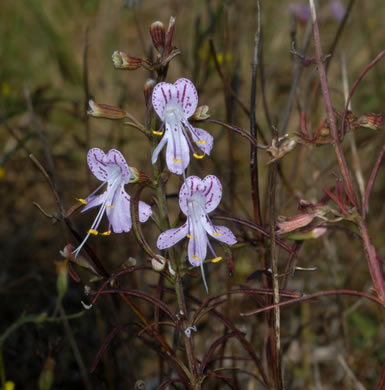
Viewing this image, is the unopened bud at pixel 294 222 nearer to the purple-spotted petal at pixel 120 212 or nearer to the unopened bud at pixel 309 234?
the unopened bud at pixel 309 234

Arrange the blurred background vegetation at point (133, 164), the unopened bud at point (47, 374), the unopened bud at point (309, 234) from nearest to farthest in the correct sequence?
the unopened bud at point (309, 234) → the unopened bud at point (47, 374) → the blurred background vegetation at point (133, 164)

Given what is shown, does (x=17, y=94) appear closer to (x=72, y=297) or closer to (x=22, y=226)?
(x=22, y=226)

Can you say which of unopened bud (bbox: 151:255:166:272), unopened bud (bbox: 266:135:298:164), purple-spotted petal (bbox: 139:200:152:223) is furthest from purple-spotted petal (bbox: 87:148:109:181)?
unopened bud (bbox: 266:135:298:164)

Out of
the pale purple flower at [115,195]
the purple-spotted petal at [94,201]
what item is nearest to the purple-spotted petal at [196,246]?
the pale purple flower at [115,195]

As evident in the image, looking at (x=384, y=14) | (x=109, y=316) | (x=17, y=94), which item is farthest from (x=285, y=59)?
(x=109, y=316)

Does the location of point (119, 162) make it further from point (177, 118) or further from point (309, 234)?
point (309, 234)

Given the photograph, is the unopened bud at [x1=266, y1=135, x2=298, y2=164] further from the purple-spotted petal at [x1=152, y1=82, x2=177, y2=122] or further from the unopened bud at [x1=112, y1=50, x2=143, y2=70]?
the unopened bud at [x1=112, y1=50, x2=143, y2=70]
